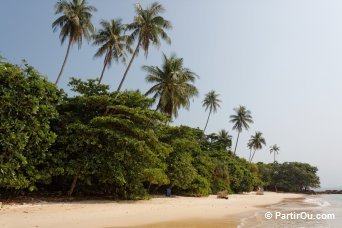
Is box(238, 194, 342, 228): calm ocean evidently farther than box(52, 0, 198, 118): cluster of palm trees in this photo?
No

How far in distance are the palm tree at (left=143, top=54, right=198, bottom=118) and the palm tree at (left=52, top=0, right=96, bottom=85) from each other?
6.53 meters

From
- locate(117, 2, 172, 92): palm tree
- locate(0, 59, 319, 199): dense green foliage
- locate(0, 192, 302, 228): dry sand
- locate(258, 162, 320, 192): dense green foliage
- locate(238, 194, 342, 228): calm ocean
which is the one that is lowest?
locate(0, 192, 302, 228): dry sand

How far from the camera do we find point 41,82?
16.5 meters

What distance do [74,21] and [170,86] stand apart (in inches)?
400

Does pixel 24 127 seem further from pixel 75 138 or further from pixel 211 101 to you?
pixel 211 101

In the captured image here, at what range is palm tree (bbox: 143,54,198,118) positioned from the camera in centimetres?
3192

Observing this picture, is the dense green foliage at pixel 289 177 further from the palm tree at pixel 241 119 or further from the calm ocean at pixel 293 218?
the calm ocean at pixel 293 218

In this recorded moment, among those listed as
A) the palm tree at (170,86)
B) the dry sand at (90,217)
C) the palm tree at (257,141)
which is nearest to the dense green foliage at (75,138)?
the dry sand at (90,217)

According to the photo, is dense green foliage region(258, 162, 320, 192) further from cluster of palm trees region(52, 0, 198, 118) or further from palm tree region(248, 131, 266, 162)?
cluster of palm trees region(52, 0, 198, 118)

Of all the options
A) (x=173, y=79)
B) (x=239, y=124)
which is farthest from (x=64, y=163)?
(x=239, y=124)

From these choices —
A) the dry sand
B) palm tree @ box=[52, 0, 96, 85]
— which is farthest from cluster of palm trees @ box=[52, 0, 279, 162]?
the dry sand

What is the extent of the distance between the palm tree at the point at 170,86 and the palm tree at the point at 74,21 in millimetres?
6526

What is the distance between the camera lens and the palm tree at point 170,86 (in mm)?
31922

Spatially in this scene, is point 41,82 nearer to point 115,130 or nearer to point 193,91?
point 115,130
